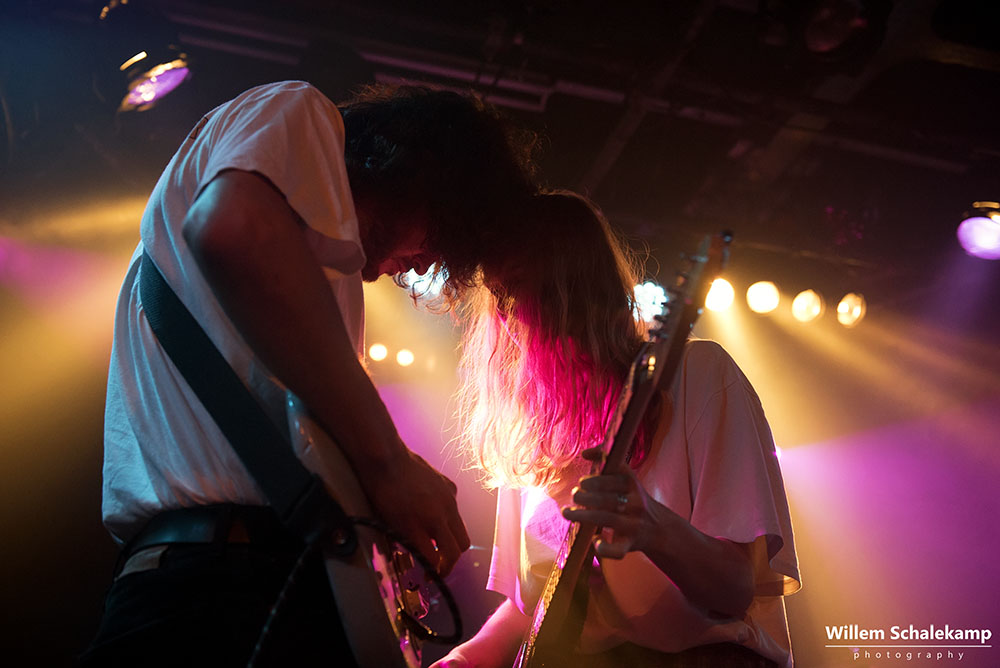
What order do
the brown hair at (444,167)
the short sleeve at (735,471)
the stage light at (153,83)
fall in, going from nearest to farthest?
the short sleeve at (735,471), the brown hair at (444,167), the stage light at (153,83)

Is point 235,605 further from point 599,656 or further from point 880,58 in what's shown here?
point 880,58

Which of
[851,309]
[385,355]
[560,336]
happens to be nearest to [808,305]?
[851,309]

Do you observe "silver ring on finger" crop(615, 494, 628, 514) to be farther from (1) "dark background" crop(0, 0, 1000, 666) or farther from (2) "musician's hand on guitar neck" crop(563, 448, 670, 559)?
(1) "dark background" crop(0, 0, 1000, 666)

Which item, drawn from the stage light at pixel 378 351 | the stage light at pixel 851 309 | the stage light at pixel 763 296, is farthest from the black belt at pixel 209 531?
the stage light at pixel 851 309

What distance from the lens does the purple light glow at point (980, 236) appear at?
5.38 metres

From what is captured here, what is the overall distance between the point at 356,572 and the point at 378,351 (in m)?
6.71

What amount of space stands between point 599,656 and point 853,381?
6.90 meters

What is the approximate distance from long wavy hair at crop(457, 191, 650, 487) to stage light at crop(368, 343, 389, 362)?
5390 millimetres

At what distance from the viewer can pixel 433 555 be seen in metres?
1.42

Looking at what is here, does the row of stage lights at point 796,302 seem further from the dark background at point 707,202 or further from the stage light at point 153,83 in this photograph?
the stage light at point 153,83

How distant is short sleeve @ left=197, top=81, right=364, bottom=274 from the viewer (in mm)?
1216

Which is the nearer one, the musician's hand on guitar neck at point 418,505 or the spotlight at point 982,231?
the musician's hand on guitar neck at point 418,505

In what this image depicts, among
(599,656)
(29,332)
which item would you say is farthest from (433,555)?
(29,332)

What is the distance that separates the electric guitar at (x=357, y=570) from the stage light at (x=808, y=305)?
6.46 m
